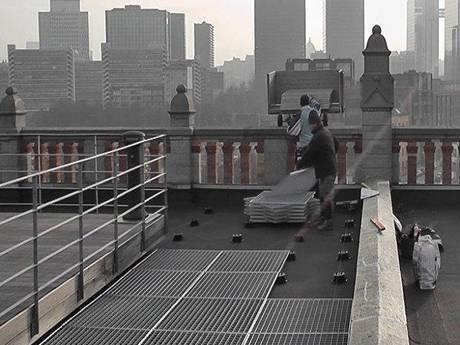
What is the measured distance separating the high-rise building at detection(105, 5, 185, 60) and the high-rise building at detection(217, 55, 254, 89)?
2.45 meters

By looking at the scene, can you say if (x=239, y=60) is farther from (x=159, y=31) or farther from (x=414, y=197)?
Answer: (x=414, y=197)

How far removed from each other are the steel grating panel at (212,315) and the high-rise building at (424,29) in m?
44.5

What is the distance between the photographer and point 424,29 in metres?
57.6

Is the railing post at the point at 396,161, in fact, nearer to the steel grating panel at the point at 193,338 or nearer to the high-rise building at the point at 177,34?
the steel grating panel at the point at 193,338

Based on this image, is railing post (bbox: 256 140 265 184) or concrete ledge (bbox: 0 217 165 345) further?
railing post (bbox: 256 140 265 184)

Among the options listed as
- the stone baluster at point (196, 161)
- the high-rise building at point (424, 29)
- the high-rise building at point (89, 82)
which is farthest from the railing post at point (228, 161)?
the high-rise building at point (424, 29)

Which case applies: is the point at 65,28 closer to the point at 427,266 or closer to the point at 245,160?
the point at 245,160

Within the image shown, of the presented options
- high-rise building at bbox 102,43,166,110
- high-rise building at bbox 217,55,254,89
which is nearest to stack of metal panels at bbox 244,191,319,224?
high-rise building at bbox 102,43,166,110

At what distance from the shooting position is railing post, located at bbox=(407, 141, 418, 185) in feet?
46.0

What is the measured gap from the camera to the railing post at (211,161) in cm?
1436

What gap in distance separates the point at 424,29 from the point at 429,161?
4569 cm

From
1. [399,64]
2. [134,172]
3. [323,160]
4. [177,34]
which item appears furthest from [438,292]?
[177,34]

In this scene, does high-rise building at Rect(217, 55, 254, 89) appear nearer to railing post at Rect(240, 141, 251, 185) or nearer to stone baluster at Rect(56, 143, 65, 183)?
stone baluster at Rect(56, 143, 65, 183)

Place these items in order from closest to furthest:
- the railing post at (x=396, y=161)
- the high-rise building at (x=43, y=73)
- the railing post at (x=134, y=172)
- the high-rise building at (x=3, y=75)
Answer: the railing post at (x=134, y=172), the railing post at (x=396, y=161), the high-rise building at (x=3, y=75), the high-rise building at (x=43, y=73)
